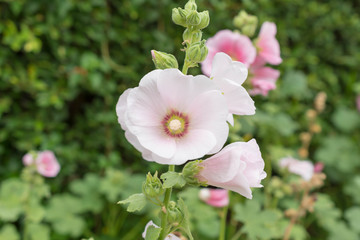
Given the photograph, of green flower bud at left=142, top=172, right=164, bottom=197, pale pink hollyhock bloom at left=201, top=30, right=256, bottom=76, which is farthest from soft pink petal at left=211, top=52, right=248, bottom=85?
pale pink hollyhock bloom at left=201, top=30, right=256, bottom=76

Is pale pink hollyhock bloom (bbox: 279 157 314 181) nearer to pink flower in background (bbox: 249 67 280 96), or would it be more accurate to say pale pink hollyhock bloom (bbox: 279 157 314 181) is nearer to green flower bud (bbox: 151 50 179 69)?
pink flower in background (bbox: 249 67 280 96)

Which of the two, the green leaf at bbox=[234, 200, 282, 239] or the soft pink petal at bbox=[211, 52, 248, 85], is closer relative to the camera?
the soft pink petal at bbox=[211, 52, 248, 85]

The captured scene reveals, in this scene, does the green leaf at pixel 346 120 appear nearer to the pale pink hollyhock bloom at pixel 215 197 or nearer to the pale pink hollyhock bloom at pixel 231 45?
the pale pink hollyhock bloom at pixel 215 197

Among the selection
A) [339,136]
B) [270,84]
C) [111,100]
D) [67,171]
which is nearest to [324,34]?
[339,136]

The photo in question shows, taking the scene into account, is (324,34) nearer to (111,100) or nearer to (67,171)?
(111,100)

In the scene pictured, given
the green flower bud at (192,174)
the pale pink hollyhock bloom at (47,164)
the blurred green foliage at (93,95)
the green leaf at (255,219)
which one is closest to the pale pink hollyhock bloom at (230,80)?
the green flower bud at (192,174)
